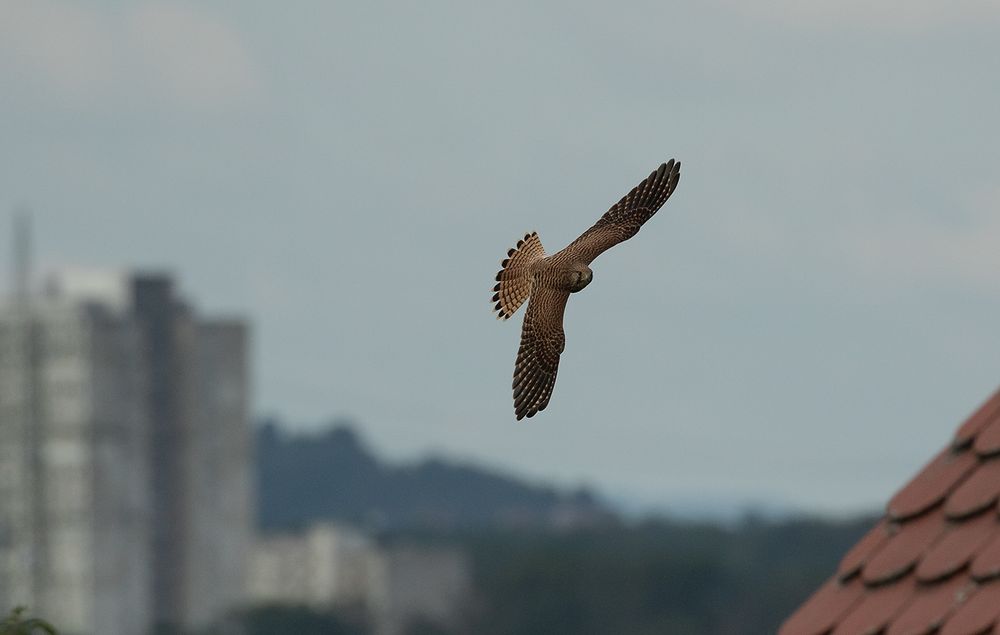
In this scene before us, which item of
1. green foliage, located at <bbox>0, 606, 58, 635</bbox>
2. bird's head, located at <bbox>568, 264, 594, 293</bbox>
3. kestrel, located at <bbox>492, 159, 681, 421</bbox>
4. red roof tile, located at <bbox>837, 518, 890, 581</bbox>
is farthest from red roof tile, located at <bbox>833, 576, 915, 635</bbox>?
green foliage, located at <bbox>0, 606, 58, 635</bbox>

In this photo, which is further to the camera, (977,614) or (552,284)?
(977,614)

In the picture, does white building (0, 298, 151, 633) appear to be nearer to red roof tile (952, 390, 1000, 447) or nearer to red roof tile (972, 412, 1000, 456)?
red roof tile (952, 390, 1000, 447)

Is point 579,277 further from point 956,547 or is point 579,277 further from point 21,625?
point 956,547

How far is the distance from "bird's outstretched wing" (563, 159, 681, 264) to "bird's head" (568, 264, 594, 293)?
11.4 inches

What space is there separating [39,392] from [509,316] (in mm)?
184114

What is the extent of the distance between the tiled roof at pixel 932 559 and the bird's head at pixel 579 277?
2.59 meters

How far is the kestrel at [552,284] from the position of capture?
9266 mm

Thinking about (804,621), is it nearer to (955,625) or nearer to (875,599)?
(875,599)

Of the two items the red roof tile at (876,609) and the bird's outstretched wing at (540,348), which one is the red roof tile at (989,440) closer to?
the red roof tile at (876,609)

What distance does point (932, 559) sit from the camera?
1172 cm

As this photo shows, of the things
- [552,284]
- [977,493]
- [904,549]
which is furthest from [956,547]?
[552,284]

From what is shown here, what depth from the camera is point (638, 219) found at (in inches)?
404

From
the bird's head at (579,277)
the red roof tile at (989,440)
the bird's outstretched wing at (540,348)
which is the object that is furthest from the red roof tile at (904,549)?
the bird's head at (579,277)

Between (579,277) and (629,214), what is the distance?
98cm
